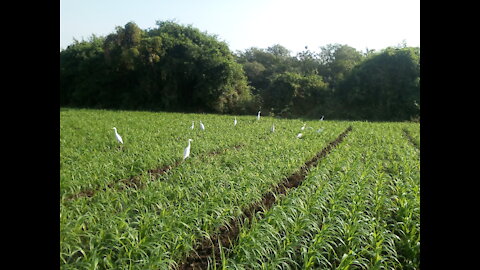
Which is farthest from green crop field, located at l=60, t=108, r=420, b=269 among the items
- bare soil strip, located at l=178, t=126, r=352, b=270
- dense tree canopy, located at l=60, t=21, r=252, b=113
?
dense tree canopy, located at l=60, t=21, r=252, b=113

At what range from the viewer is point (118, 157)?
5566mm

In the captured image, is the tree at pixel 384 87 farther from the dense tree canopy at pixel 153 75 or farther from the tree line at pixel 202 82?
the dense tree canopy at pixel 153 75

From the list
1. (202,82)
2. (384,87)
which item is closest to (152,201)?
(202,82)

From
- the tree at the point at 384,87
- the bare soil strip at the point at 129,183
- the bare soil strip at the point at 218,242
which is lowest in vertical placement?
the bare soil strip at the point at 218,242

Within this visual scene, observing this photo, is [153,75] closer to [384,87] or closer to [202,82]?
[202,82]

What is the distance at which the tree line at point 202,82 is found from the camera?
21.1 m

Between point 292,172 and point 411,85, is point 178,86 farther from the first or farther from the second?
point 292,172

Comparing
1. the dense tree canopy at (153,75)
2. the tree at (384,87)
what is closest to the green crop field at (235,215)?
the dense tree canopy at (153,75)

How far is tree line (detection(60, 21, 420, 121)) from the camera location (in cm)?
2114

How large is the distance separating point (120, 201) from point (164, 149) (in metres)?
3.16

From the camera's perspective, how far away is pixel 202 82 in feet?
70.2
